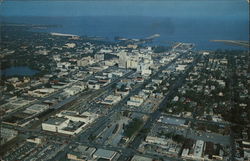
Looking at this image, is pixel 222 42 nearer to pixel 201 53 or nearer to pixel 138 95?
pixel 201 53

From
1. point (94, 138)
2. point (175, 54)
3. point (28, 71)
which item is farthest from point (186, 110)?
point (175, 54)

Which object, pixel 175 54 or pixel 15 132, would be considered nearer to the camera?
pixel 15 132

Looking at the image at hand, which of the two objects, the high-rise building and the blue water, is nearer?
the blue water

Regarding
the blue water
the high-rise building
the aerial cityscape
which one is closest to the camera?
the aerial cityscape

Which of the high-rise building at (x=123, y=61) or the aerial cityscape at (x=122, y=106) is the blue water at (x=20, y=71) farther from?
the high-rise building at (x=123, y=61)

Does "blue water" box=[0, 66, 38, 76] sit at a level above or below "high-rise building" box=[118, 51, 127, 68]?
below

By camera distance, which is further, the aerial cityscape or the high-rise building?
the high-rise building

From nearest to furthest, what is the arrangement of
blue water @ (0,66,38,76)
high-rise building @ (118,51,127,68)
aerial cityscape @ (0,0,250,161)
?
aerial cityscape @ (0,0,250,161) < blue water @ (0,66,38,76) < high-rise building @ (118,51,127,68)

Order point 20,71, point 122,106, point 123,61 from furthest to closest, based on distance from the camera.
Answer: point 123,61 → point 20,71 → point 122,106

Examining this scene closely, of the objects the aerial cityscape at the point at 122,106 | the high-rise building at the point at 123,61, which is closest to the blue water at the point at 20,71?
the aerial cityscape at the point at 122,106

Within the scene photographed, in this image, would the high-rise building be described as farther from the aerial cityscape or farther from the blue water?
the blue water

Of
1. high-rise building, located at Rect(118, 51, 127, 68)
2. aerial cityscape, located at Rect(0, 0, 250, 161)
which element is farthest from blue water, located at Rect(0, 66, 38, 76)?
high-rise building, located at Rect(118, 51, 127, 68)
